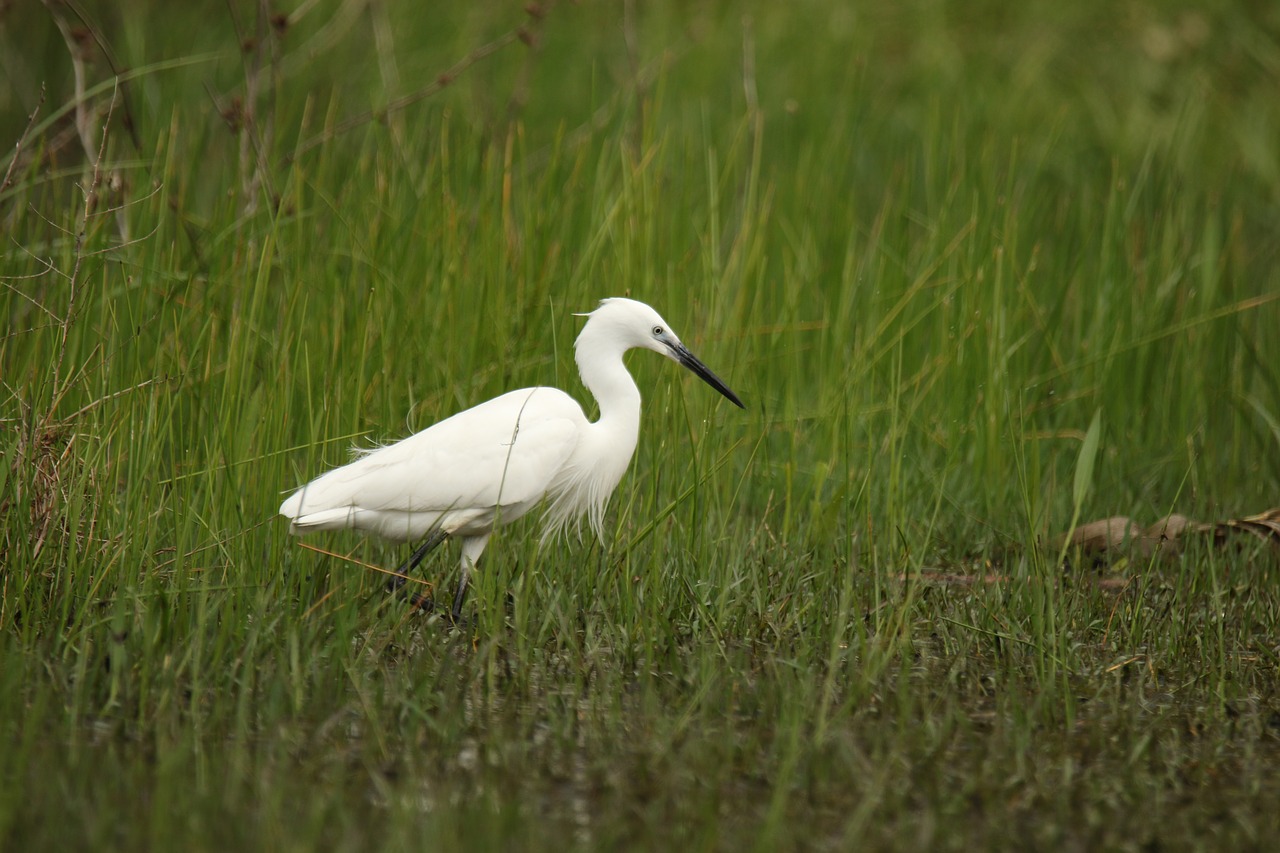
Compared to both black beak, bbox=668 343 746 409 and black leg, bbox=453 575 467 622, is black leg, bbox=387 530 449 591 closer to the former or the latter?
black leg, bbox=453 575 467 622

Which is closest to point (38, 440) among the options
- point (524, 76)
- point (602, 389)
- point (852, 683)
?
point (602, 389)

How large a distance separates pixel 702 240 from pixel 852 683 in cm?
165

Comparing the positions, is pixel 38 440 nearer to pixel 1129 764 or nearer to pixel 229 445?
pixel 229 445

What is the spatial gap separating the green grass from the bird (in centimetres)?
12

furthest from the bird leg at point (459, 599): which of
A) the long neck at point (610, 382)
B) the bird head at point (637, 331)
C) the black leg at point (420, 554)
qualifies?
the bird head at point (637, 331)

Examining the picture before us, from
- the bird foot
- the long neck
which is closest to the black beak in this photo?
the long neck

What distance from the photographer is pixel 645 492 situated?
4.06m

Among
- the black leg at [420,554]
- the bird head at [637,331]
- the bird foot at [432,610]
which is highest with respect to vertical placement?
the bird head at [637,331]

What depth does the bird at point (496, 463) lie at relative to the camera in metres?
3.35

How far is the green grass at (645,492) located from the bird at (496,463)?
0.12m

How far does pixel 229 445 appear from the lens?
10.8ft

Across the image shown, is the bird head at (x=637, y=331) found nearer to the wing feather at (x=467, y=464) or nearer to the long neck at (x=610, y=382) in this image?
the long neck at (x=610, y=382)

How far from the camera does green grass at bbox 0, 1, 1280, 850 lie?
2467 millimetres

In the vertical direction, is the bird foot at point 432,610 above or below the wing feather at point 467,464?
below
